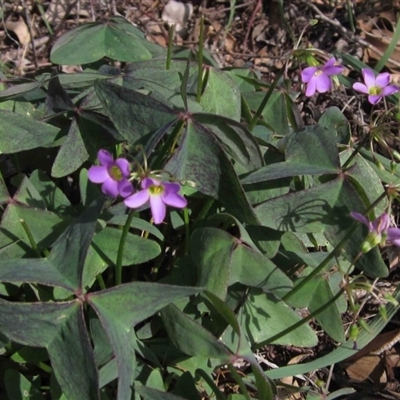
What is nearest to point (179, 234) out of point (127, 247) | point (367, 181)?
point (127, 247)

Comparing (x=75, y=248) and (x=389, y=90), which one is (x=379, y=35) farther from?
(x=75, y=248)

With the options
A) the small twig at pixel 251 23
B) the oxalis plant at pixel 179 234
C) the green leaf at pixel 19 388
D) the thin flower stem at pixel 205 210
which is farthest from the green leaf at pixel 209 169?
the small twig at pixel 251 23

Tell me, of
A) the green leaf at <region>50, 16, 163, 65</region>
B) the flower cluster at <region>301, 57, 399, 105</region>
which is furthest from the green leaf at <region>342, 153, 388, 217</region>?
the green leaf at <region>50, 16, 163, 65</region>

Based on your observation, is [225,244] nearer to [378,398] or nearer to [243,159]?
[243,159]

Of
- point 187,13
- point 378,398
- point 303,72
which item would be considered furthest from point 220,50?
point 378,398

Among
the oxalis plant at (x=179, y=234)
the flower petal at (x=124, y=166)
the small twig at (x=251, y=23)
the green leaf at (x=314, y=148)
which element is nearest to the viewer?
the flower petal at (x=124, y=166)

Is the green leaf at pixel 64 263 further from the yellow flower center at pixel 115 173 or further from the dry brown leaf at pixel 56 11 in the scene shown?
the dry brown leaf at pixel 56 11

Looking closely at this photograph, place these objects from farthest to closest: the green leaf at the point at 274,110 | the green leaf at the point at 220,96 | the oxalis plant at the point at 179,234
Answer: the green leaf at the point at 274,110, the green leaf at the point at 220,96, the oxalis plant at the point at 179,234
